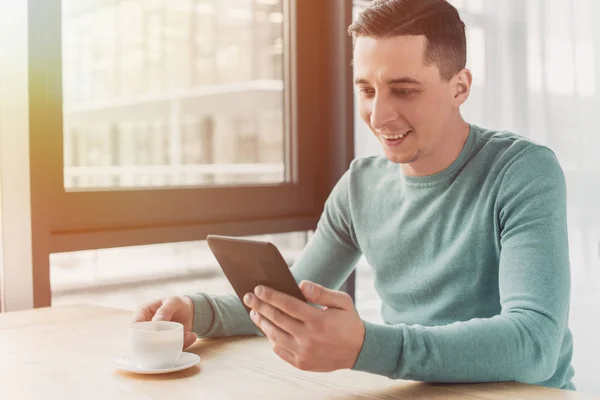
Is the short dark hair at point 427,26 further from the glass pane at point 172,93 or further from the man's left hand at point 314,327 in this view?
the glass pane at point 172,93

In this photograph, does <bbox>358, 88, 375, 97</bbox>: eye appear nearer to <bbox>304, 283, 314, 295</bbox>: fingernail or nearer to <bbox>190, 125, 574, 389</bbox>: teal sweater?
<bbox>190, 125, 574, 389</bbox>: teal sweater

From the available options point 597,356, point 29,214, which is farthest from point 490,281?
point 29,214

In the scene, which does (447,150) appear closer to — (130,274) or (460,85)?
(460,85)

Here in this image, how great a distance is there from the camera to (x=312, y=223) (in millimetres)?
2504

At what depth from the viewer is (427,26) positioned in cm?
137

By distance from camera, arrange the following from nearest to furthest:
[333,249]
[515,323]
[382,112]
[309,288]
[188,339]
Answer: [309,288]
[515,323]
[188,339]
[382,112]
[333,249]

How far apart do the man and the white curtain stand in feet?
2.67

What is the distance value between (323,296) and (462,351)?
0.73ft

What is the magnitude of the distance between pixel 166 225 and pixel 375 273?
796 mm

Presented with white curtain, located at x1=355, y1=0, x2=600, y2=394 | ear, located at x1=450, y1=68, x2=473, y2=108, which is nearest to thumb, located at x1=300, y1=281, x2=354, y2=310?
ear, located at x1=450, y1=68, x2=473, y2=108

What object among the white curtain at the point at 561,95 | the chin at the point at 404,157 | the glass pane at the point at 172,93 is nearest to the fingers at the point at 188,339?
the chin at the point at 404,157

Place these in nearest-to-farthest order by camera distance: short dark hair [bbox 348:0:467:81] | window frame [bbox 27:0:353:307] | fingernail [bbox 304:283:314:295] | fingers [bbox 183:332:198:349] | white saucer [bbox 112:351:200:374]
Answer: fingernail [bbox 304:283:314:295] → white saucer [bbox 112:351:200:374] → fingers [bbox 183:332:198:349] → short dark hair [bbox 348:0:467:81] → window frame [bbox 27:0:353:307]

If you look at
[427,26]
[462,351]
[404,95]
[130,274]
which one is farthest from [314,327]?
[130,274]

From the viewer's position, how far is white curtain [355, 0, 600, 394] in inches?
84.4
